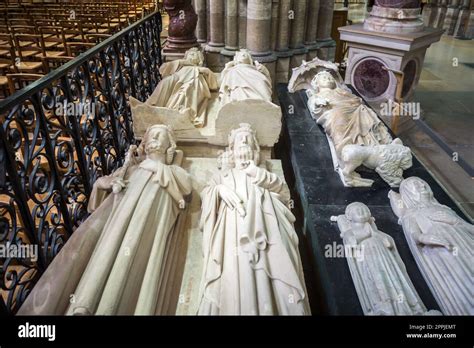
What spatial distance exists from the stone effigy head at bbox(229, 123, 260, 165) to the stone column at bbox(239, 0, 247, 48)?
3284 mm

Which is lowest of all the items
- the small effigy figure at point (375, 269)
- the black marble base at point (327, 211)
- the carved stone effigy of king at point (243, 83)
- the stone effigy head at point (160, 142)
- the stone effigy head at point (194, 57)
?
the black marble base at point (327, 211)

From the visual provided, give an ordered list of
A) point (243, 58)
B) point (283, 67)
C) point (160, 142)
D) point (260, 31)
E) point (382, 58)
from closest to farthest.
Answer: point (160, 142) < point (243, 58) < point (382, 58) < point (260, 31) < point (283, 67)

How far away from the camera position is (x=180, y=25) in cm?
498

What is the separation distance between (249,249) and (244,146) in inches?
39.9

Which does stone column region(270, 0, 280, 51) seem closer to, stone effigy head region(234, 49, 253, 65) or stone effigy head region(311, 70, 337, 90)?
stone effigy head region(234, 49, 253, 65)

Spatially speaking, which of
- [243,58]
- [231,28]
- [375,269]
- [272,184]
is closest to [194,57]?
[243,58]

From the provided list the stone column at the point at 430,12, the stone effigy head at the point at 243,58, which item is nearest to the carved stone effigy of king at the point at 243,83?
the stone effigy head at the point at 243,58

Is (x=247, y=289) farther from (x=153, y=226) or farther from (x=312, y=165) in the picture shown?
(x=312, y=165)

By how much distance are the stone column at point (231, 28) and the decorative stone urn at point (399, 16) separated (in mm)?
2186

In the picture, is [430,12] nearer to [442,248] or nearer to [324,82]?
[324,82]

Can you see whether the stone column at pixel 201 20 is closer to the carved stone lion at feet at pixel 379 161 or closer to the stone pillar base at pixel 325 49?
the stone pillar base at pixel 325 49

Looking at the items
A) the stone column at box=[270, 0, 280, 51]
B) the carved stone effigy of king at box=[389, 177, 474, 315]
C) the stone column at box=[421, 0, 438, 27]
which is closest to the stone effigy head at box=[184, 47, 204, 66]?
the stone column at box=[270, 0, 280, 51]

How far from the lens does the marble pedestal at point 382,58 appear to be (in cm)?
471
